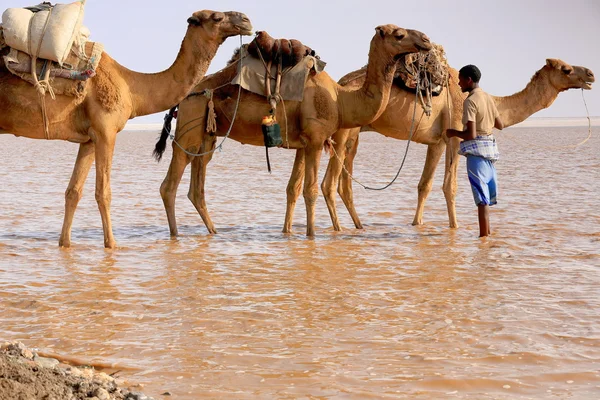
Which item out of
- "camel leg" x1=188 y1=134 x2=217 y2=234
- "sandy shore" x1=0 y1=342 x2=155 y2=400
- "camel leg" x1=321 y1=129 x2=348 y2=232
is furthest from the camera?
"camel leg" x1=321 y1=129 x2=348 y2=232

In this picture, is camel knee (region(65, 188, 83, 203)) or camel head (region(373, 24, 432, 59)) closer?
camel knee (region(65, 188, 83, 203))

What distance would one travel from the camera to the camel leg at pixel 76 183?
10.4m

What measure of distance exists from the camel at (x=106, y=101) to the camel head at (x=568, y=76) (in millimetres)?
4332

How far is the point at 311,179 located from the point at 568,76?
3625mm

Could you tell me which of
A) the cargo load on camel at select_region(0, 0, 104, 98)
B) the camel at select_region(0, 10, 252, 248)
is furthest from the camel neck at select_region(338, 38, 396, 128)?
the cargo load on camel at select_region(0, 0, 104, 98)

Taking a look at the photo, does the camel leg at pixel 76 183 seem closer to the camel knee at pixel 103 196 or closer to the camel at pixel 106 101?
the camel at pixel 106 101

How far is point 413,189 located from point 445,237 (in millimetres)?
6025

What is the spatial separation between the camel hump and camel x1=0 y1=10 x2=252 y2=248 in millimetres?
795

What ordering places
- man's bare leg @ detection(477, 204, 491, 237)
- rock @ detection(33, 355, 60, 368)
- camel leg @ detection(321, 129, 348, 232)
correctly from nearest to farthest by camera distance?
rock @ detection(33, 355, 60, 368), man's bare leg @ detection(477, 204, 491, 237), camel leg @ detection(321, 129, 348, 232)

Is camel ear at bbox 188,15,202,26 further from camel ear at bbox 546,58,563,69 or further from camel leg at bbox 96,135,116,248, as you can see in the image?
camel ear at bbox 546,58,563,69

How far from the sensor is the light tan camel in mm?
12117

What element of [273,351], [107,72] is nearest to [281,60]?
[107,72]

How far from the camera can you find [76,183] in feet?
34.2

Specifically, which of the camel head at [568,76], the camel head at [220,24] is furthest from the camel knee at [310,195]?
the camel head at [568,76]
